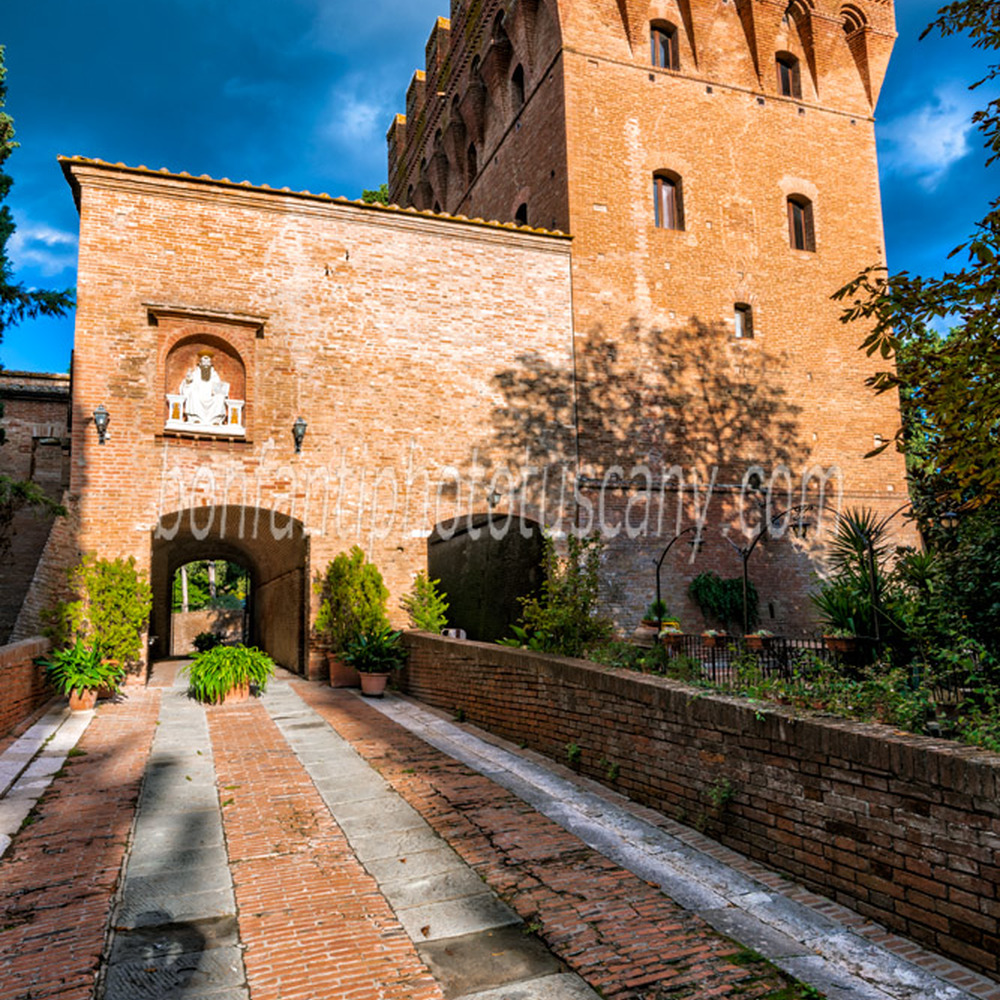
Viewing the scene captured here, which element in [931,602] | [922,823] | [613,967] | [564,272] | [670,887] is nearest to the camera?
[613,967]

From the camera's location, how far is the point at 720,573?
16.0 meters

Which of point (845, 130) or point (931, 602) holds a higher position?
point (845, 130)

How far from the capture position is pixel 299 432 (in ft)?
43.2

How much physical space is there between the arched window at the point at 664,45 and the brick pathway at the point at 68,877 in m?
17.2

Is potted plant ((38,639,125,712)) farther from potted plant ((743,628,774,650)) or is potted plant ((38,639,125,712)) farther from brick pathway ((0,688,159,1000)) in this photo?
potted plant ((743,628,774,650))

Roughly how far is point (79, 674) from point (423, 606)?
5.34m

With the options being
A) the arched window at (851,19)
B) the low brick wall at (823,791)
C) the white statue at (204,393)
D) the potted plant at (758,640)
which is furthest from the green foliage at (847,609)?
the arched window at (851,19)

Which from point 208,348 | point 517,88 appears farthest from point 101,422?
point 517,88

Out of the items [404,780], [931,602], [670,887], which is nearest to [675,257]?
[931,602]

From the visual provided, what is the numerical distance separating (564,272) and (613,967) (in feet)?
45.5

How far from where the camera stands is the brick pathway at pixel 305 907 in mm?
3488

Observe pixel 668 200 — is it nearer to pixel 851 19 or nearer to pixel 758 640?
pixel 851 19

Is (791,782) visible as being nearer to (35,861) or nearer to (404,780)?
(404,780)

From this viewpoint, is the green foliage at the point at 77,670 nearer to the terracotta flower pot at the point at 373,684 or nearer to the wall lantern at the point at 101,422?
the wall lantern at the point at 101,422
